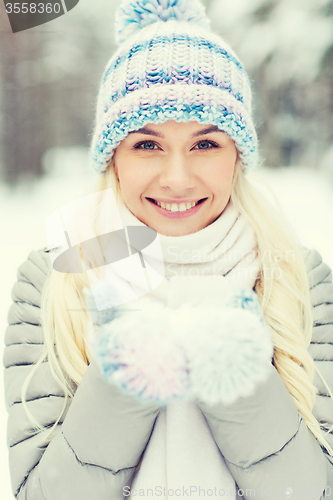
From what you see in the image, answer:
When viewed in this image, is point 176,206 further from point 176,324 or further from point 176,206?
point 176,324

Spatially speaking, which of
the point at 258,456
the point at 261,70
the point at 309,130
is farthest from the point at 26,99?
the point at 258,456

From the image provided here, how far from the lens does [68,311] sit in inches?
32.7

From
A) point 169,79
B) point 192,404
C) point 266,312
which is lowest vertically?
point 192,404

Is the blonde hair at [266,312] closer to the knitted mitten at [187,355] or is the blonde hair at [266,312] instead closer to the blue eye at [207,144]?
the blue eye at [207,144]

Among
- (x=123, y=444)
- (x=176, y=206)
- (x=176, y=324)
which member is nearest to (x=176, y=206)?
(x=176, y=206)

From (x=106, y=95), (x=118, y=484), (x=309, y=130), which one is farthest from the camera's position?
(x=309, y=130)

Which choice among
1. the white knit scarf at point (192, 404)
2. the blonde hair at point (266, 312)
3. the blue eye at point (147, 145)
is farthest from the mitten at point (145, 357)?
the blue eye at point (147, 145)

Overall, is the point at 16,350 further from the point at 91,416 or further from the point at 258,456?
the point at 258,456

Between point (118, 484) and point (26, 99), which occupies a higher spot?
point (26, 99)

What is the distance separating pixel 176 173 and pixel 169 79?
21cm

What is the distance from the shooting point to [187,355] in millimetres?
469

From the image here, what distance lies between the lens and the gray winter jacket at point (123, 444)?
1.87 ft

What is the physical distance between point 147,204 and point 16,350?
1.72 ft

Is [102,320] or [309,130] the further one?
[309,130]
